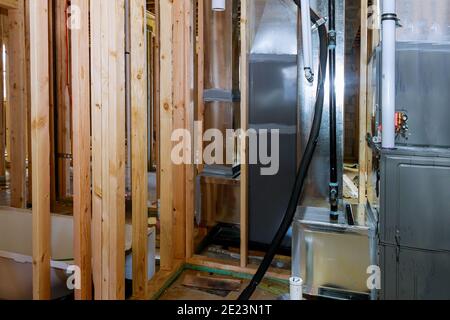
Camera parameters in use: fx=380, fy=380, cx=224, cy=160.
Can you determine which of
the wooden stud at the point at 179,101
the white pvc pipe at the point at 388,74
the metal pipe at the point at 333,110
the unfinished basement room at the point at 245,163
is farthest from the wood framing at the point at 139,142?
the white pvc pipe at the point at 388,74

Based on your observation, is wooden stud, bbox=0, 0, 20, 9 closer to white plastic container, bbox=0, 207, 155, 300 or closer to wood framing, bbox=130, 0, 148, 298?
white plastic container, bbox=0, 207, 155, 300

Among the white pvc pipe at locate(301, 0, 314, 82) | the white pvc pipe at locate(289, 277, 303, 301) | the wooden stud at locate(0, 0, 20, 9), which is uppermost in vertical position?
the wooden stud at locate(0, 0, 20, 9)

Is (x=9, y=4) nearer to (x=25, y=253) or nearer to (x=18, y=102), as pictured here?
(x=18, y=102)

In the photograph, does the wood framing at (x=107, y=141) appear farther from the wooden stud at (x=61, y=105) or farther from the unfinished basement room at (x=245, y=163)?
the wooden stud at (x=61, y=105)

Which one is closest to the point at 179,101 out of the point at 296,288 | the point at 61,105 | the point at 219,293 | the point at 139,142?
the point at 139,142

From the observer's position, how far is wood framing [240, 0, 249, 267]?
2211 millimetres

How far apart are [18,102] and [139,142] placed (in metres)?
2.37

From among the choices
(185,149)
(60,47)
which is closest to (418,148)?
(185,149)

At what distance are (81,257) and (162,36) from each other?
129cm

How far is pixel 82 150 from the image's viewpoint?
153 centimetres

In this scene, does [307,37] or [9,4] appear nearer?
[307,37]

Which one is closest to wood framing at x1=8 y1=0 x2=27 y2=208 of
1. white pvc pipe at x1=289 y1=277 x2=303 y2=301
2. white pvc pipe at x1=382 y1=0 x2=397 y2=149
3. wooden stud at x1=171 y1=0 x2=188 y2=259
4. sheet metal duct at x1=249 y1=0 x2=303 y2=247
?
wooden stud at x1=171 y1=0 x2=188 y2=259

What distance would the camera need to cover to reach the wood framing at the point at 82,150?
149cm

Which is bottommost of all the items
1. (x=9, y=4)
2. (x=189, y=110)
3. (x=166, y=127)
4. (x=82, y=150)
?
(x=82, y=150)
